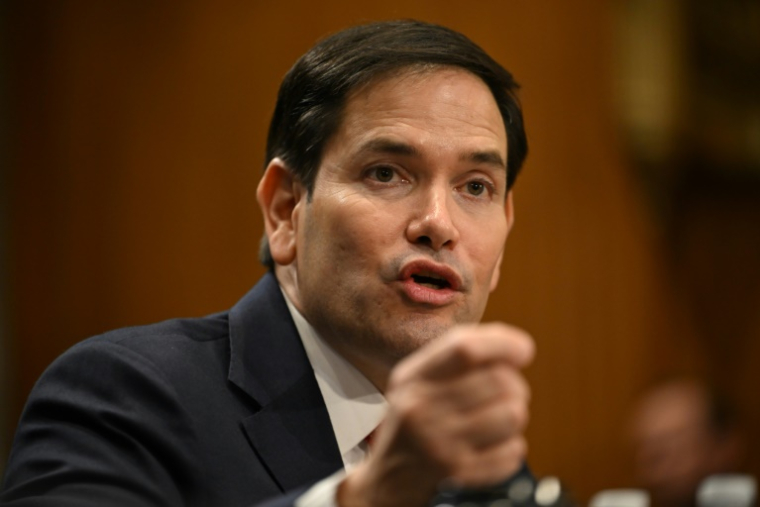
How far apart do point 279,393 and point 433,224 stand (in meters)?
0.47

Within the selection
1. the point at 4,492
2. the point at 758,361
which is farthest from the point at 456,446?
the point at 758,361

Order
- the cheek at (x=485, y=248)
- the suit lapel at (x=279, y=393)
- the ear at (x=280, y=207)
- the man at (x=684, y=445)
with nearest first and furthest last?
1. the suit lapel at (x=279, y=393)
2. the cheek at (x=485, y=248)
3. the ear at (x=280, y=207)
4. the man at (x=684, y=445)

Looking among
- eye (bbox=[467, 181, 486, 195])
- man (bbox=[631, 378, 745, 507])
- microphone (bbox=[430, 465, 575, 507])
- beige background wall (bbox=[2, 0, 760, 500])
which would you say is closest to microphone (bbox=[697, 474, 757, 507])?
microphone (bbox=[430, 465, 575, 507])

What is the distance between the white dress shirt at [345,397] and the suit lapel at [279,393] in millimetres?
34

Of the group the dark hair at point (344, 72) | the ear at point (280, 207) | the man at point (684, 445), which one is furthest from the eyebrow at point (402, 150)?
the man at point (684, 445)

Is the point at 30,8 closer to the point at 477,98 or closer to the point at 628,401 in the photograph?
the point at 477,98

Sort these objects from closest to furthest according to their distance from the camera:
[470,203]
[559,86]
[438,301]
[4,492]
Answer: [4,492] → [438,301] → [470,203] → [559,86]

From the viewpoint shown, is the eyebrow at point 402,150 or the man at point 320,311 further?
the eyebrow at point 402,150

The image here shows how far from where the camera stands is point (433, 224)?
6.39 feet

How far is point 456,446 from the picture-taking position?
A: 116 centimetres

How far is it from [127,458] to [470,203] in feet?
3.03

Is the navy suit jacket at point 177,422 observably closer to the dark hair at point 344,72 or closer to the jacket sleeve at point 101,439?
the jacket sleeve at point 101,439

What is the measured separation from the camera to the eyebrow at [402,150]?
2.02m

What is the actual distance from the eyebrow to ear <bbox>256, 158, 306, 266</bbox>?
232 millimetres
